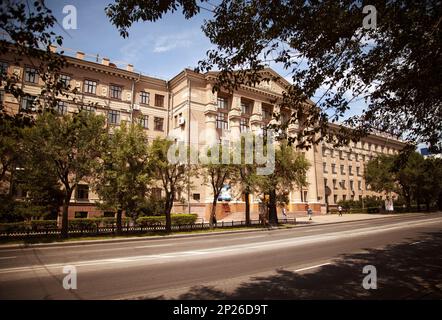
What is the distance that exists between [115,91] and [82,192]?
44.7 feet

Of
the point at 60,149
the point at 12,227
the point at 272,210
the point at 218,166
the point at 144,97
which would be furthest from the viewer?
the point at 144,97

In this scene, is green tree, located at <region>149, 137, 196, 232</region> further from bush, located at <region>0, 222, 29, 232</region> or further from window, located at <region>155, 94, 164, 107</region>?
window, located at <region>155, 94, 164, 107</region>

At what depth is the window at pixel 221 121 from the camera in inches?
1624

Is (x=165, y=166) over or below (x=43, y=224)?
over

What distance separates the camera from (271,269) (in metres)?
9.33

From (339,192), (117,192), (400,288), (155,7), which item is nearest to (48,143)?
(117,192)

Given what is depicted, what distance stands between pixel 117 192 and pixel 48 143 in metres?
5.69

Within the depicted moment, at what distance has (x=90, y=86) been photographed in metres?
34.8

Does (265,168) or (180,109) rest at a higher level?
(180,109)

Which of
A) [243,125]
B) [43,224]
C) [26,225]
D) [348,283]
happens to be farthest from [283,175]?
[26,225]

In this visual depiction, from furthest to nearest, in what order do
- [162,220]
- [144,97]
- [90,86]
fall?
1. [144,97]
2. [90,86]
3. [162,220]

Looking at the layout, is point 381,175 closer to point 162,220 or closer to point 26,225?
point 162,220

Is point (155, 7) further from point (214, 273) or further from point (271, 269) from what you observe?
point (271, 269)

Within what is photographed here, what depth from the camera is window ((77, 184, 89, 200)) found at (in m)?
31.9
